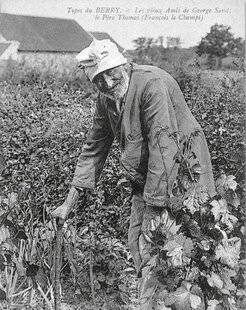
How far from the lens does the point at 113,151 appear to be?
4379 millimetres

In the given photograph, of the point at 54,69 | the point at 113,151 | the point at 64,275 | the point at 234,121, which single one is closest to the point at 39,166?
the point at 113,151

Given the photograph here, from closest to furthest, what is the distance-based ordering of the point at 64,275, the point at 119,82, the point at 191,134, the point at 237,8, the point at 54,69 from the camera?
the point at 191,134 → the point at 119,82 → the point at 237,8 → the point at 64,275 → the point at 54,69

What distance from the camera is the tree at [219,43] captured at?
4367mm

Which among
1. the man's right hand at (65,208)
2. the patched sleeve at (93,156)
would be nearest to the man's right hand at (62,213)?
the man's right hand at (65,208)

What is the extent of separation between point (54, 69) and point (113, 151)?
8.75 m

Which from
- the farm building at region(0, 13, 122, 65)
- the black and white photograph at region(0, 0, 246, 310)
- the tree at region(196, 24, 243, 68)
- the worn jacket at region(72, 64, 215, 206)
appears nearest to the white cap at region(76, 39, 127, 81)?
the black and white photograph at region(0, 0, 246, 310)

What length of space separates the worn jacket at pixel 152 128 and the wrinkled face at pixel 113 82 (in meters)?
0.04

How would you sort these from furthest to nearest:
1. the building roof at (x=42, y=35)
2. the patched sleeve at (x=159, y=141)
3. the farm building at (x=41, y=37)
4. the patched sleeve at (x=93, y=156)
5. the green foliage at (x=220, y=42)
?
the farm building at (x=41, y=37) < the building roof at (x=42, y=35) < the green foliage at (x=220, y=42) < the patched sleeve at (x=93, y=156) < the patched sleeve at (x=159, y=141)

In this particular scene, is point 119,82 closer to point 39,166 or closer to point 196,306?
point 196,306

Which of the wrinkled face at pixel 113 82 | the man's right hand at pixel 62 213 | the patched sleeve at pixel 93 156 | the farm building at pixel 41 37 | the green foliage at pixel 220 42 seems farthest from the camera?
the farm building at pixel 41 37

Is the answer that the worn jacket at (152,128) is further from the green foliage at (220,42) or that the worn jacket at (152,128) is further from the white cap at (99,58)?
the green foliage at (220,42)

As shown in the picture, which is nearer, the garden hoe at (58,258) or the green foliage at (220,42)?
the garden hoe at (58,258)

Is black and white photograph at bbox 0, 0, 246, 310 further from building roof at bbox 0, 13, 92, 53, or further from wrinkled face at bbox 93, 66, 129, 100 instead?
building roof at bbox 0, 13, 92, 53

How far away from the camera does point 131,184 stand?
3117 millimetres
